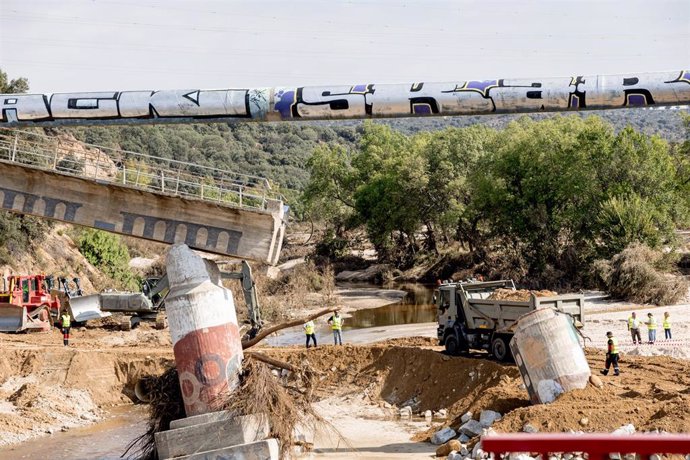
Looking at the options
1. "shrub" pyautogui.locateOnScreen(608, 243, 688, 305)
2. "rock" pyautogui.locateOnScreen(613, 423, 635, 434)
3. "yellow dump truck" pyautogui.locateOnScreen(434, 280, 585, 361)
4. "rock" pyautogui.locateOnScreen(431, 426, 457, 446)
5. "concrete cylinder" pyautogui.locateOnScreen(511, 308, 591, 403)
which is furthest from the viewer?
"shrub" pyautogui.locateOnScreen(608, 243, 688, 305)

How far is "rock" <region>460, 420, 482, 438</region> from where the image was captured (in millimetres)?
21469

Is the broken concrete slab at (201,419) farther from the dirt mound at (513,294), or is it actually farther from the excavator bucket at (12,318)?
the excavator bucket at (12,318)

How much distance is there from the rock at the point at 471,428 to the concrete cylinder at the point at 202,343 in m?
5.75

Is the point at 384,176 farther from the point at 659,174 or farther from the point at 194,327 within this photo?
the point at 194,327

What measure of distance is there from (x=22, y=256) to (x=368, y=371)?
109 ft

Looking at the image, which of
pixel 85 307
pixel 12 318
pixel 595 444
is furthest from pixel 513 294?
pixel 595 444

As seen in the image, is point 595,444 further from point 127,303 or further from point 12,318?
point 127,303

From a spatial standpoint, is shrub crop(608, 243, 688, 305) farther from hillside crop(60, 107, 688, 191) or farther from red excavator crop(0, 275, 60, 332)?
hillside crop(60, 107, 688, 191)

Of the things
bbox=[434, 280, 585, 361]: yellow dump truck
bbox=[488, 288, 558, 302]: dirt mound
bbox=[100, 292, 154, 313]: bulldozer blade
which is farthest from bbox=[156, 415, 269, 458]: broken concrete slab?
bbox=[100, 292, 154, 313]: bulldozer blade

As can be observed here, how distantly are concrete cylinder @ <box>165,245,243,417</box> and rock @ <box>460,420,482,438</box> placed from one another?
18.9ft

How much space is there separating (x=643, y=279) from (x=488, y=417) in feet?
83.1

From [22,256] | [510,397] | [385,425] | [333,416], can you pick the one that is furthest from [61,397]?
[22,256]

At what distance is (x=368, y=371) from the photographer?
3041cm

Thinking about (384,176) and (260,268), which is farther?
(384,176)
